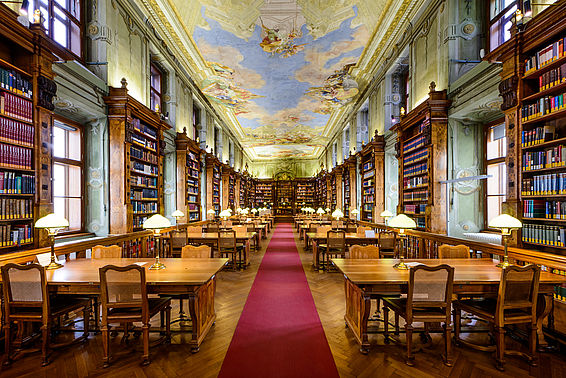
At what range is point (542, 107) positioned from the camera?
137 inches

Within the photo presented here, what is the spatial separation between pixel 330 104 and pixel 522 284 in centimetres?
1115

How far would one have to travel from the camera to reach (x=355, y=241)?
6535 millimetres

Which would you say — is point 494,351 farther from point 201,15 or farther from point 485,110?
point 201,15

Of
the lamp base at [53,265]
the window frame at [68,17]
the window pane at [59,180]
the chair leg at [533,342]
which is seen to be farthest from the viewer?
the window pane at [59,180]

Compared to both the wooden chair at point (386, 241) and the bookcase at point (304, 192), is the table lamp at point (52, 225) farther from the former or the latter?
the bookcase at point (304, 192)

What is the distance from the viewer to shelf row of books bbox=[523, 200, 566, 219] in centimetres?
332

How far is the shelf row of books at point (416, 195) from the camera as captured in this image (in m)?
6.52

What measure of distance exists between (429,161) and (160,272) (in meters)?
5.42

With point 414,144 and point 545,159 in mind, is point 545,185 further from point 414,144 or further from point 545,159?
point 414,144

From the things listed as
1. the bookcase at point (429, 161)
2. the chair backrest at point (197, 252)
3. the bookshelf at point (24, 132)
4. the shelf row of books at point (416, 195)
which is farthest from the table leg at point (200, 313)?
the shelf row of books at point (416, 195)

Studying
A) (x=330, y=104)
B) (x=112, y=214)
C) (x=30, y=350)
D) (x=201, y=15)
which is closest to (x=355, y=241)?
(x=112, y=214)

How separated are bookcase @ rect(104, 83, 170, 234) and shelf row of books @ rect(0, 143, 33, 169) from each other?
193cm

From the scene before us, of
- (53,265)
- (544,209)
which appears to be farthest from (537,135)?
(53,265)

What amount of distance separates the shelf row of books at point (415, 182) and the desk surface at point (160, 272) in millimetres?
4864
